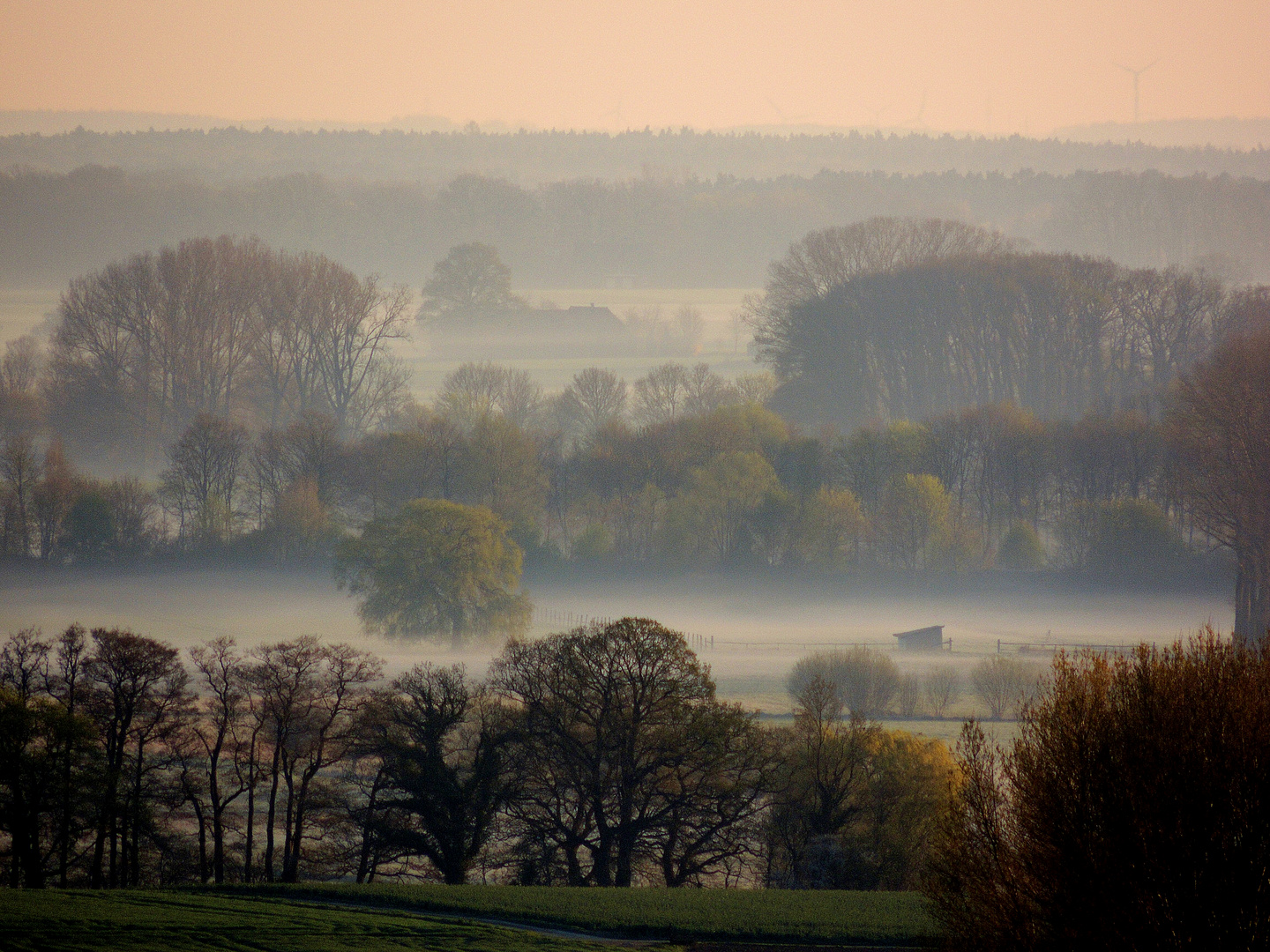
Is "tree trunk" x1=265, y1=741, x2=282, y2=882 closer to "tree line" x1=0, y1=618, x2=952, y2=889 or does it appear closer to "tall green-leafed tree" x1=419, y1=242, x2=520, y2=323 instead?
"tree line" x1=0, y1=618, x2=952, y2=889

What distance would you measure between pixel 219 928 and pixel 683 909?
809cm

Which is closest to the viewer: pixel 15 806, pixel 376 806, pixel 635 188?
pixel 15 806

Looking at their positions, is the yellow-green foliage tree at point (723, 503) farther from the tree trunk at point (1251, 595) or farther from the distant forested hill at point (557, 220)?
the distant forested hill at point (557, 220)

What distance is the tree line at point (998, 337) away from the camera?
91562mm

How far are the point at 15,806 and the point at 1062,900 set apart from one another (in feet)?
74.7

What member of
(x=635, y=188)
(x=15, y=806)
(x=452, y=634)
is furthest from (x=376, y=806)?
(x=635, y=188)

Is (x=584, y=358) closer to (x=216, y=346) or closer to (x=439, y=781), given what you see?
(x=216, y=346)

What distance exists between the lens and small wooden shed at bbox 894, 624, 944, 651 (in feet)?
197

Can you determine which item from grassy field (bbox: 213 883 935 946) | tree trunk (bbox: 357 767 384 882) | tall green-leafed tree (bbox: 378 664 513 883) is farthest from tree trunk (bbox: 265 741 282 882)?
grassy field (bbox: 213 883 935 946)

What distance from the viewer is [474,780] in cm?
3203

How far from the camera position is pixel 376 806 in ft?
103

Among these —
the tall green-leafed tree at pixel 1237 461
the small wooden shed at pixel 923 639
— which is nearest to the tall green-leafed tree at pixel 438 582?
the small wooden shed at pixel 923 639

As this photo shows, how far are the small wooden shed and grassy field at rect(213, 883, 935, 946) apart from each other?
3418 cm

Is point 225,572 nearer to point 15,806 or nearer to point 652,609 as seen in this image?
point 652,609
